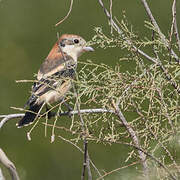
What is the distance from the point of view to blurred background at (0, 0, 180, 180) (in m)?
4.62

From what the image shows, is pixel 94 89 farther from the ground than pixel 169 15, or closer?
farther from the ground

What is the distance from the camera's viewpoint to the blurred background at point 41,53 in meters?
4.62

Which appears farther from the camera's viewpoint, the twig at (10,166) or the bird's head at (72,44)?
the bird's head at (72,44)

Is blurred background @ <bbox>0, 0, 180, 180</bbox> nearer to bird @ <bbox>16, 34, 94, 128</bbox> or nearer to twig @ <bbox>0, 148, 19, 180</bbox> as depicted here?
bird @ <bbox>16, 34, 94, 128</bbox>

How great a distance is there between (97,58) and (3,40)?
1.11 metres

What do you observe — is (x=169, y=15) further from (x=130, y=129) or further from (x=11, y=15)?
(x=130, y=129)

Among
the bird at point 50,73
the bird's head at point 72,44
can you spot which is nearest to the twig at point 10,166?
the bird at point 50,73

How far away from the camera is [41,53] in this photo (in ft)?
16.7

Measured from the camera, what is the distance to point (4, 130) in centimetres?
502

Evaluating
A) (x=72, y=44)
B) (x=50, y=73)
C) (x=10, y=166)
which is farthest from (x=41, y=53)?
(x=10, y=166)

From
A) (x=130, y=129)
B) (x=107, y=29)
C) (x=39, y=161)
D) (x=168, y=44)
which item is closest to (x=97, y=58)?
(x=107, y=29)

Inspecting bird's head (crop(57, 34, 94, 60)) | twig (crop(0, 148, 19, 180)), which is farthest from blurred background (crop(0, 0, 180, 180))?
twig (crop(0, 148, 19, 180))

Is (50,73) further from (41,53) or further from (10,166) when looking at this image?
(10,166)

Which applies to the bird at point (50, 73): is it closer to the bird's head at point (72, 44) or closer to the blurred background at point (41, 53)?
the bird's head at point (72, 44)
